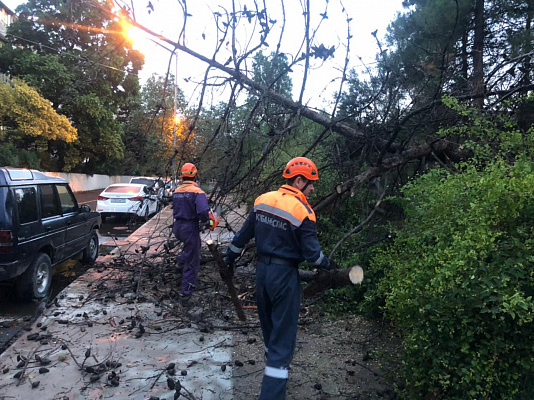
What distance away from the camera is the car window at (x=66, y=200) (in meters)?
6.83

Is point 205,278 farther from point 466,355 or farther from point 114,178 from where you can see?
point 114,178

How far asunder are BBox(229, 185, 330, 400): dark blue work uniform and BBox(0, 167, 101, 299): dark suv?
3720mm

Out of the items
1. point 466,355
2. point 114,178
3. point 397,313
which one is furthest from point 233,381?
point 114,178

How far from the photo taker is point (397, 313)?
2963 millimetres

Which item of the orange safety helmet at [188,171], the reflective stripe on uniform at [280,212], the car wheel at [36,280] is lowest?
the car wheel at [36,280]

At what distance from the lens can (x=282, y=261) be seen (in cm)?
311

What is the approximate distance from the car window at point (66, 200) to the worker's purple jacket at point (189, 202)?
2487mm

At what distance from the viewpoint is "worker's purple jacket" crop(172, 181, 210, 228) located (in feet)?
17.8

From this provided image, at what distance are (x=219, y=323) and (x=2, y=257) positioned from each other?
9.41 feet

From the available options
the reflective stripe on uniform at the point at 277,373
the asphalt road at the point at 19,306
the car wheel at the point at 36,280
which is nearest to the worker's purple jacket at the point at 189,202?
the asphalt road at the point at 19,306

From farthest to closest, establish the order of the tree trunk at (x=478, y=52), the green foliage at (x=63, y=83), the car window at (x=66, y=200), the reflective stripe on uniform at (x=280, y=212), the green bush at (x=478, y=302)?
the green foliage at (x=63, y=83)
the car window at (x=66, y=200)
the tree trunk at (x=478, y=52)
the reflective stripe on uniform at (x=280, y=212)
the green bush at (x=478, y=302)

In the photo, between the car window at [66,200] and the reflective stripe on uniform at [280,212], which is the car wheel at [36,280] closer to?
the car window at [66,200]

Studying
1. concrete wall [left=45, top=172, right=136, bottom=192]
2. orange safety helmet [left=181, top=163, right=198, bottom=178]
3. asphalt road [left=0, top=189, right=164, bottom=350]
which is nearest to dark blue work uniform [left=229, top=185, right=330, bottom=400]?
orange safety helmet [left=181, top=163, right=198, bottom=178]

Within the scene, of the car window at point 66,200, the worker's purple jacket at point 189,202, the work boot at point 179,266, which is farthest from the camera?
the car window at point 66,200
